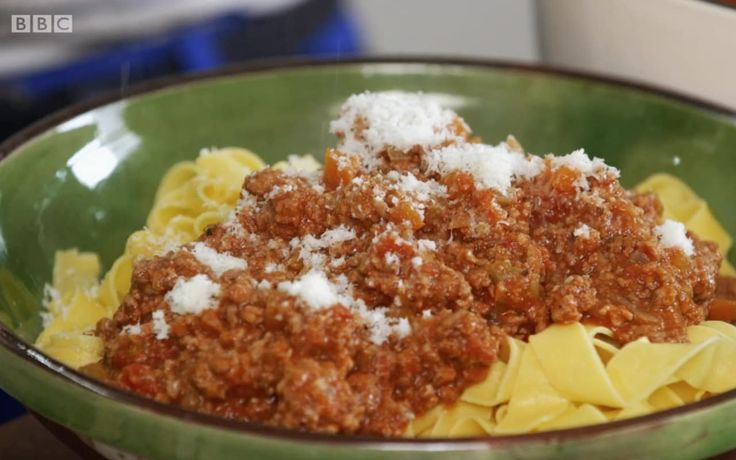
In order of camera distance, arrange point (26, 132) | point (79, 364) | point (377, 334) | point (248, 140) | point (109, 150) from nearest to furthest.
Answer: point (377, 334) → point (79, 364) → point (26, 132) → point (109, 150) → point (248, 140)

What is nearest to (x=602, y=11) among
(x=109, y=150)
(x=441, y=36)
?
(x=109, y=150)

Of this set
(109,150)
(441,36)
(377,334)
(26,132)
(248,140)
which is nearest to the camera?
(377,334)

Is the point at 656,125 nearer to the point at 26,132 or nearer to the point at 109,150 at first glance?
the point at 109,150

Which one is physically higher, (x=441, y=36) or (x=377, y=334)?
(x=441, y=36)

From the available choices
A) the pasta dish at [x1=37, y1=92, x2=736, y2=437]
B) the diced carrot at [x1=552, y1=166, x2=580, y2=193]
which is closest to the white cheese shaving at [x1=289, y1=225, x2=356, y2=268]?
the pasta dish at [x1=37, y1=92, x2=736, y2=437]

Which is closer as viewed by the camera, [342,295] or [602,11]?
[342,295]

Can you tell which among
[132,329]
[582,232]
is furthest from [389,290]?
[132,329]

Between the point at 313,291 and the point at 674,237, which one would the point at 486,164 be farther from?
the point at 313,291

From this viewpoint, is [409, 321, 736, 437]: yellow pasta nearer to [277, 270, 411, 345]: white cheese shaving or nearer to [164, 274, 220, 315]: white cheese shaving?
[277, 270, 411, 345]: white cheese shaving
